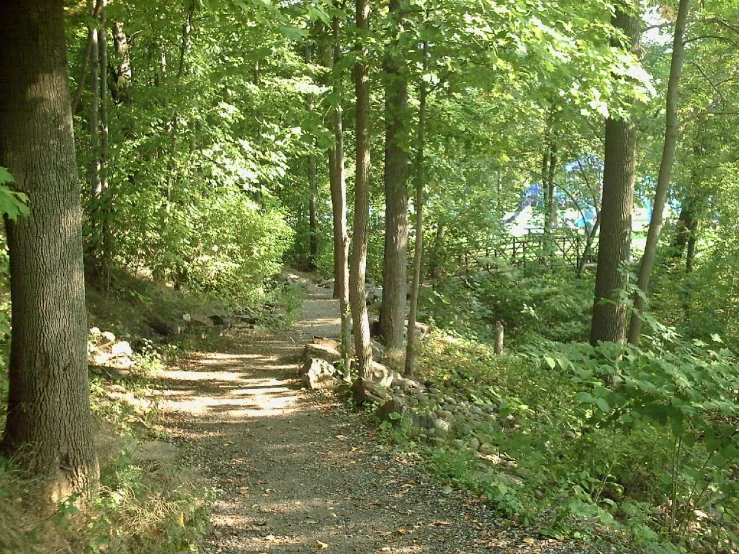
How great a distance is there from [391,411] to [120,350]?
15.0 ft

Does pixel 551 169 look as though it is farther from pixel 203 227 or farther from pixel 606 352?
pixel 606 352

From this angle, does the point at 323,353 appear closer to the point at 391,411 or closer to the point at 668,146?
the point at 391,411

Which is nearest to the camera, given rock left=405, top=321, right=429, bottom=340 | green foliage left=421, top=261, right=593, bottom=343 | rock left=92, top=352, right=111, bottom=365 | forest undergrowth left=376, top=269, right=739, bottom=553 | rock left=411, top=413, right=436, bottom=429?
forest undergrowth left=376, top=269, right=739, bottom=553

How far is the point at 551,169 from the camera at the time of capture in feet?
69.3

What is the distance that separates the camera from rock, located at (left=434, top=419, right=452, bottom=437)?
7891mm

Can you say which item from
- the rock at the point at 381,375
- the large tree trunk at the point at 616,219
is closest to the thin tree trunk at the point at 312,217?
the large tree trunk at the point at 616,219

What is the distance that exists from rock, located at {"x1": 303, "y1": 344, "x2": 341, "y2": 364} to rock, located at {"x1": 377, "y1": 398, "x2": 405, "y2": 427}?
2.31 m

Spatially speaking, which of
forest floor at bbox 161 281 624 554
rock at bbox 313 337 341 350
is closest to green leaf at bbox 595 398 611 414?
forest floor at bbox 161 281 624 554

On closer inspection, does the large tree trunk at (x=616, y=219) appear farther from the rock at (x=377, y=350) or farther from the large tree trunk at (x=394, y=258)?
the rock at (x=377, y=350)

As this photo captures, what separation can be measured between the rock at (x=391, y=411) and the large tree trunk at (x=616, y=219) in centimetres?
421

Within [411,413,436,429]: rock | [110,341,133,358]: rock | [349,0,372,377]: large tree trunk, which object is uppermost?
[349,0,372,377]: large tree trunk

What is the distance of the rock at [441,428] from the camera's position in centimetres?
789

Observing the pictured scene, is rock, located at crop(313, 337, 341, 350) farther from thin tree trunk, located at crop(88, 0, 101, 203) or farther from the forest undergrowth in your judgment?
thin tree trunk, located at crop(88, 0, 101, 203)

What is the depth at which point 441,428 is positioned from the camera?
26.1 feet
